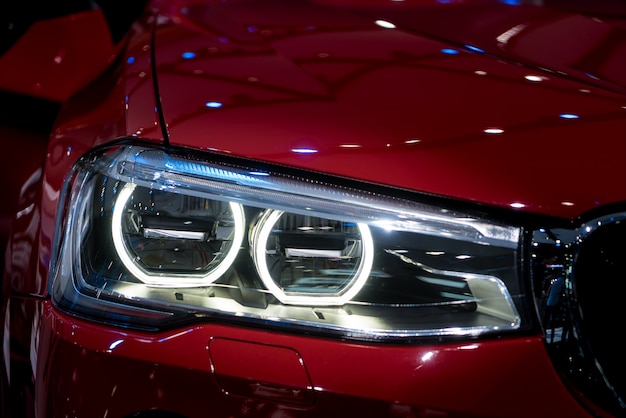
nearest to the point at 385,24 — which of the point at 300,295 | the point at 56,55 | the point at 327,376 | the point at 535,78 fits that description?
the point at 535,78

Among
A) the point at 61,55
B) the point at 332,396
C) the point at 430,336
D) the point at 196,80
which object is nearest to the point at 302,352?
the point at 332,396

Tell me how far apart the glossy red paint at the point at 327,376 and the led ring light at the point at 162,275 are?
0.08 metres

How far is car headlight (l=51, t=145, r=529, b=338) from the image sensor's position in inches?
39.4

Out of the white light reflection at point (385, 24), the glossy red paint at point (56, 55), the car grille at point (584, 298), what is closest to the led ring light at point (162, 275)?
the car grille at point (584, 298)

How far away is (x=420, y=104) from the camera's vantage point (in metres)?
1.09

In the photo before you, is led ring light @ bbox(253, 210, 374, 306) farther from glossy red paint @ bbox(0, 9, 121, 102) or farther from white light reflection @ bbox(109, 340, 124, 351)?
glossy red paint @ bbox(0, 9, 121, 102)

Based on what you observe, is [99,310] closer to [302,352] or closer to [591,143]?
[302,352]

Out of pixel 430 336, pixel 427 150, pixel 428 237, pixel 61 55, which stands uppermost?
pixel 427 150

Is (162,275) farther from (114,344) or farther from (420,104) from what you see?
(420,104)

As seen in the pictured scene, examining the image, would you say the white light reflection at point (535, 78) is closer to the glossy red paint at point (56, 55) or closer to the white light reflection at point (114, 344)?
the white light reflection at point (114, 344)

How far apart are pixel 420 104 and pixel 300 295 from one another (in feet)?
1.10

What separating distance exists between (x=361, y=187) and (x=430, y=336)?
0.22 meters

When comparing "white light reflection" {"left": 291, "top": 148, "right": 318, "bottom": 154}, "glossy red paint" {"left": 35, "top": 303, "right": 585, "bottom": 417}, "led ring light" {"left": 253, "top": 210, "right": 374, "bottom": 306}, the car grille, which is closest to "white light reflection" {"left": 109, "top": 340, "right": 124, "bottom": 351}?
"glossy red paint" {"left": 35, "top": 303, "right": 585, "bottom": 417}

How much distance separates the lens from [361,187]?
3.29ft
